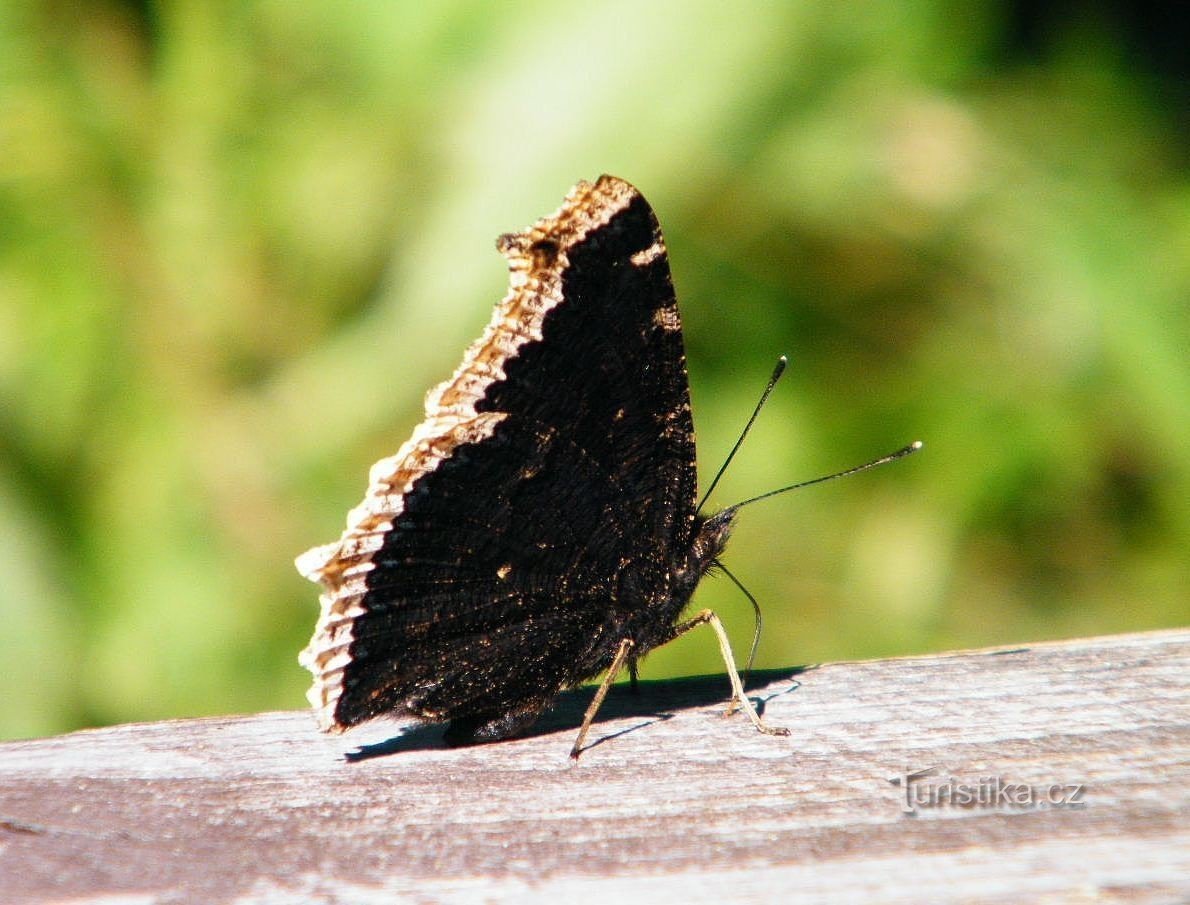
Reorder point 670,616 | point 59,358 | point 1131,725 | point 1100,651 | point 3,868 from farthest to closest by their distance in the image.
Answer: point 59,358 < point 670,616 < point 1100,651 < point 1131,725 < point 3,868

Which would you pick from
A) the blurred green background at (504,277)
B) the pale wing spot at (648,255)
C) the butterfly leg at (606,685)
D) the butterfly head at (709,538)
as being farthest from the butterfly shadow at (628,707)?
the blurred green background at (504,277)

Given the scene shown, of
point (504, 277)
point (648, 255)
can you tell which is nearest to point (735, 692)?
point (648, 255)

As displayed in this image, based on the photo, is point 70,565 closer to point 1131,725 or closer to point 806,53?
point 806,53

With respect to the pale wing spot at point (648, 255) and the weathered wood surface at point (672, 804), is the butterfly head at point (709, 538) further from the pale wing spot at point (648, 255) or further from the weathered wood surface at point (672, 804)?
the pale wing spot at point (648, 255)

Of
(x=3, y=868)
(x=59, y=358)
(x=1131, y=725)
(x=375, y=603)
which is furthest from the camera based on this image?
(x=59, y=358)

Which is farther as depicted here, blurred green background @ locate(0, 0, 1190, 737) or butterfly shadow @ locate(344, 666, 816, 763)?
blurred green background @ locate(0, 0, 1190, 737)

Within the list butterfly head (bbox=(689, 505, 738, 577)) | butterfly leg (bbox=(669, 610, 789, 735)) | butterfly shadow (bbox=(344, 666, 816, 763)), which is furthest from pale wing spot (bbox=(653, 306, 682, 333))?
butterfly shadow (bbox=(344, 666, 816, 763))

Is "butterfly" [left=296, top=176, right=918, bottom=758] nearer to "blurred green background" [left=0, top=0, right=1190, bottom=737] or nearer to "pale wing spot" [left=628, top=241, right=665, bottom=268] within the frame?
"pale wing spot" [left=628, top=241, right=665, bottom=268]

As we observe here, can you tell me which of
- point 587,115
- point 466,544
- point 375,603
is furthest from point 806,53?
point 375,603
